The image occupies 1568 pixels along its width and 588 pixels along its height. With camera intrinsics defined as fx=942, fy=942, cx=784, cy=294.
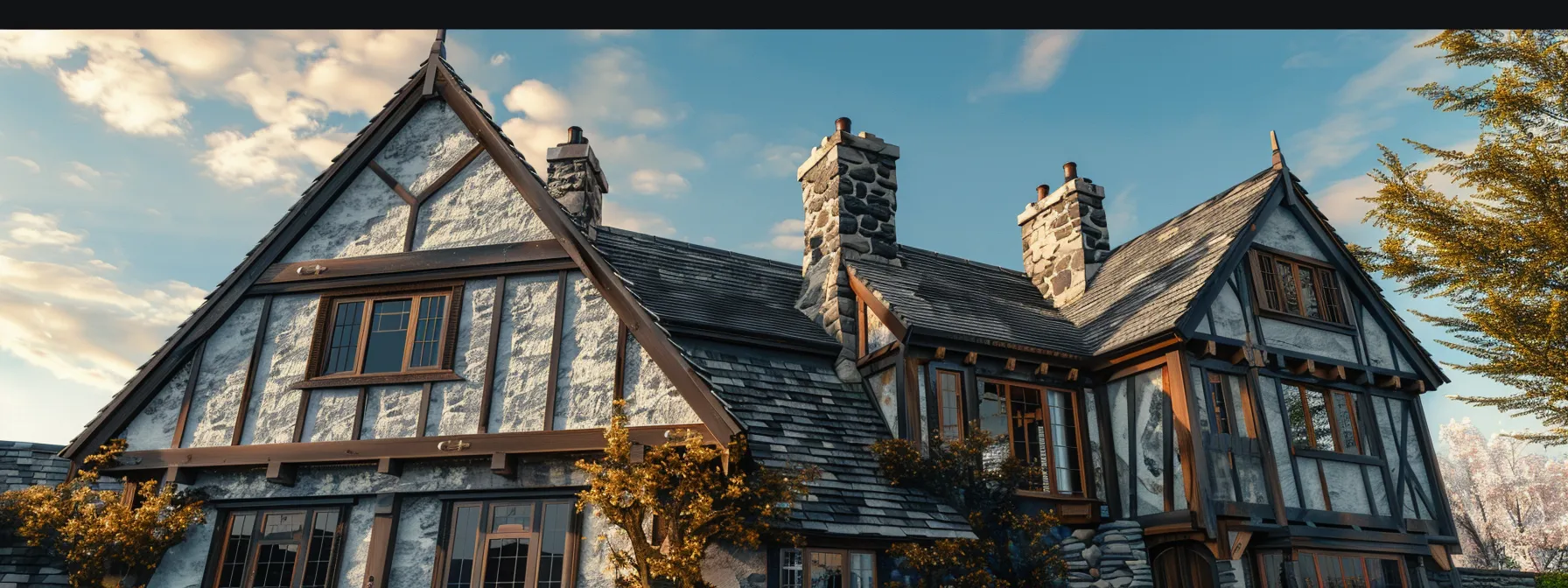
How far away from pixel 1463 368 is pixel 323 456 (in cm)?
1669

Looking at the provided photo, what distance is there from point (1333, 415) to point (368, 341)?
41.4 feet

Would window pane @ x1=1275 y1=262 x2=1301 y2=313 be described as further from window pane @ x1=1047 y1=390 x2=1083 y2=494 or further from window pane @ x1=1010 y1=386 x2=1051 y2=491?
window pane @ x1=1010 y1=386 x2=1051 y2=491

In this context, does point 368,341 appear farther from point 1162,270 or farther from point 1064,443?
point 1162,270

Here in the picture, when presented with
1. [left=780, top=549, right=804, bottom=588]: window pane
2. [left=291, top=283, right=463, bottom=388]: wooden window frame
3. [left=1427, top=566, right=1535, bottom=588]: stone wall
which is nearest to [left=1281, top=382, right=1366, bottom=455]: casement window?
[left=1427, top=566, right=1535, bottom=588]: stone wall

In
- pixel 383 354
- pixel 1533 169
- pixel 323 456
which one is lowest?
pixel 323 456

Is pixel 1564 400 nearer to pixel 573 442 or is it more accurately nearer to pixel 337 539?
pixel 573 442

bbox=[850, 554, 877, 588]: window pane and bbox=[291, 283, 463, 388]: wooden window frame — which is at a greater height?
bbox=[291, 283, 463, 388]: wooden window frame

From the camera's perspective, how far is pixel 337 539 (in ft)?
32.3

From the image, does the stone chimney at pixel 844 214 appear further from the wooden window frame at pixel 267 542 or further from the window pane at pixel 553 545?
the wooden window frame at pixel 267 542

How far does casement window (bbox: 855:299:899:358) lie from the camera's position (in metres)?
12.2

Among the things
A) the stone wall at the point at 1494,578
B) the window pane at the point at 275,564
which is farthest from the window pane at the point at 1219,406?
the window pane at the point at 275,564

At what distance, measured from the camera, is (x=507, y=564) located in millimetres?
9609

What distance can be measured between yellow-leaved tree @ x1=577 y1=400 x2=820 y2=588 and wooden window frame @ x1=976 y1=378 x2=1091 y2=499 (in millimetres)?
4112

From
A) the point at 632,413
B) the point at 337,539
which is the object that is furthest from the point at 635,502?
the point at 337,539
